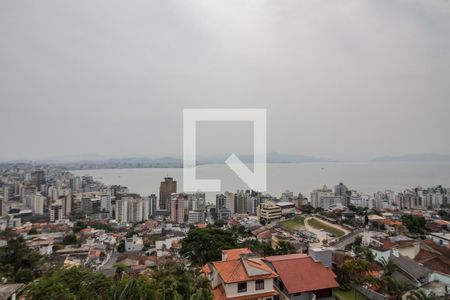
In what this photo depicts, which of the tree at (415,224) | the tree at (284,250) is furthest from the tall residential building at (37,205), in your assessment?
the tree at (415,224)

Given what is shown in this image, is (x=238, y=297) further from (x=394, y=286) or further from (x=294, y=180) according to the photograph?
(x=294, y=180)

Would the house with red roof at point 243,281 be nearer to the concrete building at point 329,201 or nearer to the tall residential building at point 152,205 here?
the tall residential building at point 152,205

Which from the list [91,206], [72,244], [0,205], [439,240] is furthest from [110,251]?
[0,205]

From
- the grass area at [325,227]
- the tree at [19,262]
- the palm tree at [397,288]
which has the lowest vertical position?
the grass area at [325,227]

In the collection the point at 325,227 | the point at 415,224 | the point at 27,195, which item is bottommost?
the point at 325,227

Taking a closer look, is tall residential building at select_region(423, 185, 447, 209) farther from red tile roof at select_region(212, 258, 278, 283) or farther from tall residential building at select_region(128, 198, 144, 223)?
red tile roof at select_region(212, 258, 278, 283)

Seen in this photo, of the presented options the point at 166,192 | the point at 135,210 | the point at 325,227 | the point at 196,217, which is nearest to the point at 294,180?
the point at 166,192

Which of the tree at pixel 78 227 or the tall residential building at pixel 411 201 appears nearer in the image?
the tree at pixel 78 227
